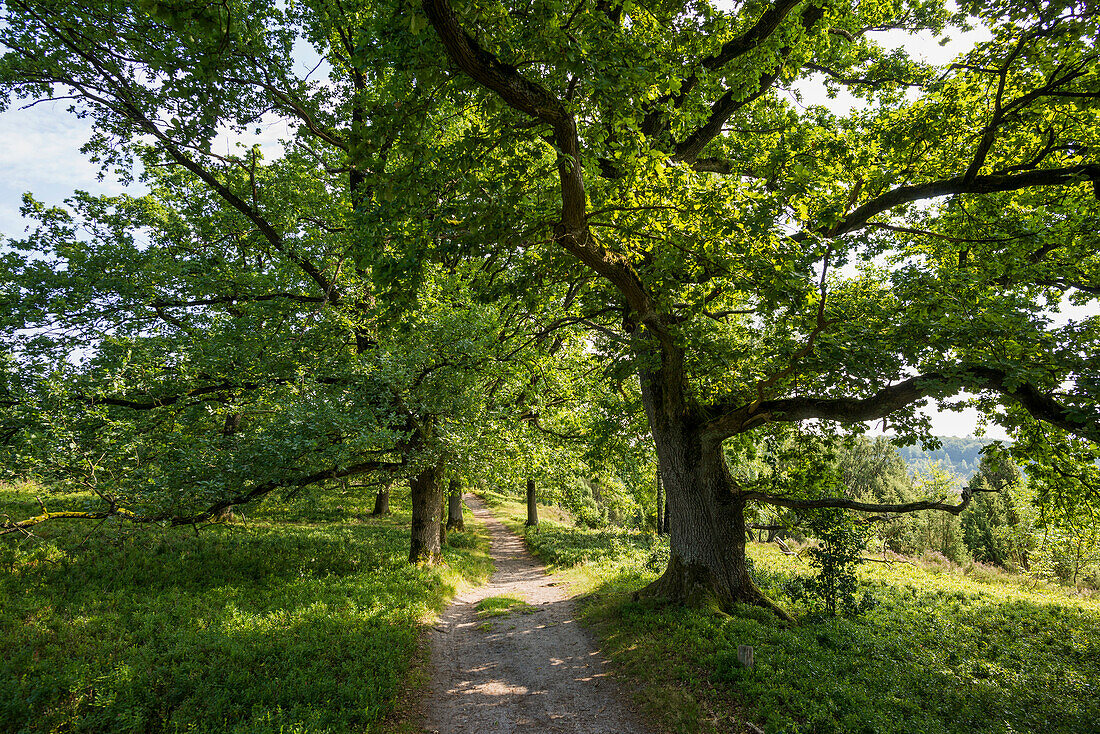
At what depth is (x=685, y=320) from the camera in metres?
8.51

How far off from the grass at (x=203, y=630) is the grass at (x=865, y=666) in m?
4.23

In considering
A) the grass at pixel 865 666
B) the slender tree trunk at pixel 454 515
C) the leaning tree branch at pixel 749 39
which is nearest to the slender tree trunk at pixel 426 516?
the grass at pixel 865 666

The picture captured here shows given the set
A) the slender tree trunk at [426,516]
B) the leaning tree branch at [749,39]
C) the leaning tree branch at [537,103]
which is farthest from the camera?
the slender tree trunk at [426,516]

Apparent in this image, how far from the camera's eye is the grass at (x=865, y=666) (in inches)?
229

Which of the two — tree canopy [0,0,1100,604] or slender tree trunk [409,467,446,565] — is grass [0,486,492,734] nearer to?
slender tree trunk [409,467,446,565]

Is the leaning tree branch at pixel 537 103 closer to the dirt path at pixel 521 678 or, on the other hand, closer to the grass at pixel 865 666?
the grass at pixel 865 666

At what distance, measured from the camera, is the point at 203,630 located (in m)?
7.51

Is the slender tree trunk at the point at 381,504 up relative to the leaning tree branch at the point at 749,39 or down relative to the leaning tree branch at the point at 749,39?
down

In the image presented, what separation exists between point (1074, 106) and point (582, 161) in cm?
849

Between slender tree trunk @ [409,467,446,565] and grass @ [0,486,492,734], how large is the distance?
66 cm

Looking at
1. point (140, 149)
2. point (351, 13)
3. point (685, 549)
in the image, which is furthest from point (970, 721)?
point (140, 149)

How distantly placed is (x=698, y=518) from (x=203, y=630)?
9.07 metres

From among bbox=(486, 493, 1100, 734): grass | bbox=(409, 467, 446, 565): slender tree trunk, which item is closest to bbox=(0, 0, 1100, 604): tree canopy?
bbox=(486, 493, 1100, 734): grass

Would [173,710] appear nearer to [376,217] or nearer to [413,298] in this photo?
[413,298]
